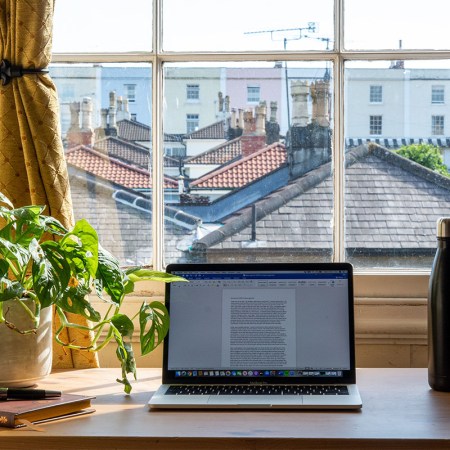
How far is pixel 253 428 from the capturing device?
4.00ft

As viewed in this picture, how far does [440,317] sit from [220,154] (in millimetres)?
698

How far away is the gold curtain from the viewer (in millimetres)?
1687

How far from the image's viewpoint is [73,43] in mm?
1923

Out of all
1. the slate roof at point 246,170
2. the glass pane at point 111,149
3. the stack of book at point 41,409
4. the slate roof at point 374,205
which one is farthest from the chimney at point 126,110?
the stack of book at point 41,409

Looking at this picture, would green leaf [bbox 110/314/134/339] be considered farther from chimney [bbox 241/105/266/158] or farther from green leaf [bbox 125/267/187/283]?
chimney [bbox 241/105/266/158]

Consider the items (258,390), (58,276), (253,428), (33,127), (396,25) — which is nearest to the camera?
(253,428)

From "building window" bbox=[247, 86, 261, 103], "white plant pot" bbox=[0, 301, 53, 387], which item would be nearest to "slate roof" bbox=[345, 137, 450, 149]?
"building window" bbox=[247, 86, 261, 103]

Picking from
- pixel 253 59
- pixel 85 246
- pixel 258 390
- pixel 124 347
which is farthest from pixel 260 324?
pixel 253 59

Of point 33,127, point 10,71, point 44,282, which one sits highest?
point 10,71

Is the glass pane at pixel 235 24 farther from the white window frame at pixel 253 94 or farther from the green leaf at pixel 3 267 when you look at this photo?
the green leaf at pixel 3 267

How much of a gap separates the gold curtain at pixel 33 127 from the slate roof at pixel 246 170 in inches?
14.6

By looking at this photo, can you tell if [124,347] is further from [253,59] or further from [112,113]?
[253,59]

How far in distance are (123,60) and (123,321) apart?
2.37ft

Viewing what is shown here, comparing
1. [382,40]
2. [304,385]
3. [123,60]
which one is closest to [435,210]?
[382,40]
